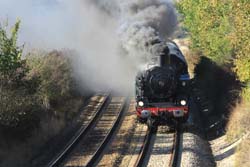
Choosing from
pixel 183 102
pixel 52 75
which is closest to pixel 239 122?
pixel 183 102

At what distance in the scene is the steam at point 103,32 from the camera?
22.1 metres

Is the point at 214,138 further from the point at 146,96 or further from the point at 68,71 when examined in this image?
the point at 68,71

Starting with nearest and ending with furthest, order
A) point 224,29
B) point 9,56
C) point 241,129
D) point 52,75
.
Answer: point 241,129
point 9,56
point 224,29
point 52,75

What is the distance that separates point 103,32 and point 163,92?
19.1 m

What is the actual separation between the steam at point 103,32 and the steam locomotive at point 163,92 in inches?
27.9

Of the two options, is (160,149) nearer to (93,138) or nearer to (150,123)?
(150,123)

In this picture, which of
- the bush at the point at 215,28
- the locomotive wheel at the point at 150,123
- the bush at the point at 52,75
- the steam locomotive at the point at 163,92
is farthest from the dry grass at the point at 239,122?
the bush at the point at 52,75

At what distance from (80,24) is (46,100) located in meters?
20.7

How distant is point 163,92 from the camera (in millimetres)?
18469

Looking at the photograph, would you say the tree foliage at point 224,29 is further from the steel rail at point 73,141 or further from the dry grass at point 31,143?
the dry grass at point 31,143

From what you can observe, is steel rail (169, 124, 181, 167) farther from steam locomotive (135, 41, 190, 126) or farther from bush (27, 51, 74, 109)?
bush (27, 51, 74, 109)

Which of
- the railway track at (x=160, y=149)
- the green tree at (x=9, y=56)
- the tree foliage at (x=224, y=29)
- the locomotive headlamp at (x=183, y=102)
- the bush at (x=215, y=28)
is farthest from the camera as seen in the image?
the bush at (x=215, y=28)

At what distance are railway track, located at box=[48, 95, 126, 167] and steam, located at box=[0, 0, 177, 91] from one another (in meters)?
2.74

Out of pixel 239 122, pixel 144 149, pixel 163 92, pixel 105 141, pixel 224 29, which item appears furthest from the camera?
pixel 224 29
